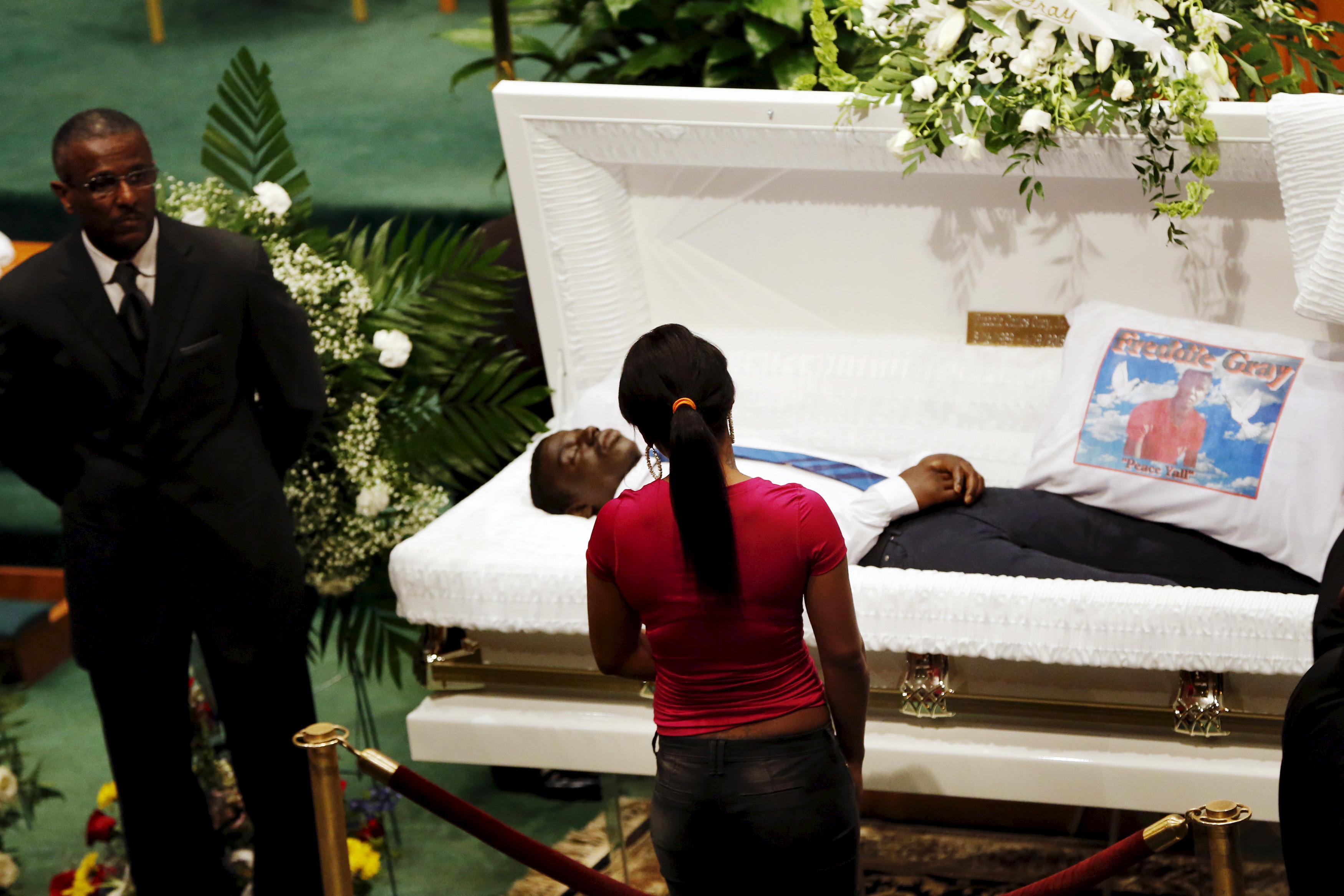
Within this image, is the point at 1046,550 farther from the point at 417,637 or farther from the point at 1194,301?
the point at 417,637

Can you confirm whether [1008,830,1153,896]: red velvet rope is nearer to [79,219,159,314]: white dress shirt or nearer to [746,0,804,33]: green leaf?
[79,219,159,314]: white dress shirt

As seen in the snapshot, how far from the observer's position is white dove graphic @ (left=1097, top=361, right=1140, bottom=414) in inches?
120

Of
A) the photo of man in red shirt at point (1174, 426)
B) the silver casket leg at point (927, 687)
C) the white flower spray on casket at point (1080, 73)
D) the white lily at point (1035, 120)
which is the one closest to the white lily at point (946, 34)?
the white flower spray on casket at point (1080, 73)

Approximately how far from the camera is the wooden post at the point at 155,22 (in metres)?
7.07

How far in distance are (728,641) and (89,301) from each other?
4.63ft

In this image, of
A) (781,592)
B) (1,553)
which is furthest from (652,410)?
(1,553)

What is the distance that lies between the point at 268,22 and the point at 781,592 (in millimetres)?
6497

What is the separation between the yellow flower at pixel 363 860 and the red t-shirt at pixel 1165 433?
2005mm

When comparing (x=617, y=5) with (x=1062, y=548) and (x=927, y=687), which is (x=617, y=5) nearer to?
(x=1062, y=548)

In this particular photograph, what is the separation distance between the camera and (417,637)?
376 centimetres

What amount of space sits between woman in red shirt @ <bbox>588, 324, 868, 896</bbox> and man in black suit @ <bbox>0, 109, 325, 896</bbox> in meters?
1.04

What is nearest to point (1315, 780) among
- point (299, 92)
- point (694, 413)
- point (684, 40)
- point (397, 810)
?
point (694, 413)

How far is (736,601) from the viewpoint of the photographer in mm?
1869

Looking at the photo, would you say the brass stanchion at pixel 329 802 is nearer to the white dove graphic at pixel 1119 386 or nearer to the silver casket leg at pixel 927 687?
the silver casket leg at pixel 927 687
